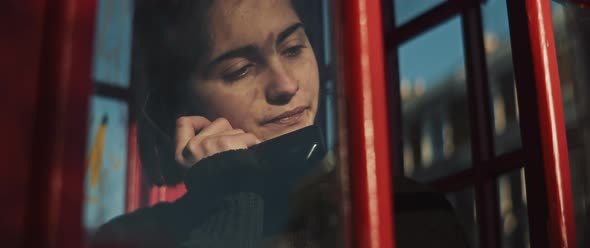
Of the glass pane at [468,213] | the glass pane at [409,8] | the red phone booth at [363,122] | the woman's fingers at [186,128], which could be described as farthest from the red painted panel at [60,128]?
the glass pane at [409,8]

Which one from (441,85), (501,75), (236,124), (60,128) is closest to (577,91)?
(501,75)

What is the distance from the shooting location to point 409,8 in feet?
7.97

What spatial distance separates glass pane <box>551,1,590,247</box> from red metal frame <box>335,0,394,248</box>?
623 millimetres

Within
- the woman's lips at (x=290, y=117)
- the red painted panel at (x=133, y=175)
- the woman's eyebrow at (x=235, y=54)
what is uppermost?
the woman's eyebrow at (x=235, y=54)

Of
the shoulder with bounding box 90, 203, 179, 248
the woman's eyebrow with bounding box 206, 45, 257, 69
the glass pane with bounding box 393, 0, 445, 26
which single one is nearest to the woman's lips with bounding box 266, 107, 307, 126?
the woman's eyebrow with bounding box 206, 45, 257, 69

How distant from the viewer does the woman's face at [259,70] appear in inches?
50.4

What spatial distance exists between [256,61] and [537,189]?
2.06 ft

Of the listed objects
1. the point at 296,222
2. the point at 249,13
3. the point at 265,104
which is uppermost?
the point at 249,13

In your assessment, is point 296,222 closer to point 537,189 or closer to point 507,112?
point 537,189

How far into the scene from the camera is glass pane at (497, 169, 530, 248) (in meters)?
1.66

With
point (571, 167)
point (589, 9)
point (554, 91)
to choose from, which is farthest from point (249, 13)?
point (589, 9)

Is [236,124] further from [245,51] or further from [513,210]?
[513,210]

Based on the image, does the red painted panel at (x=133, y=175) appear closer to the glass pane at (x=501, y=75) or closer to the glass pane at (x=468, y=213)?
the glass pane at (x=501, y=75)

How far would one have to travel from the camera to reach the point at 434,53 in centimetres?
232
